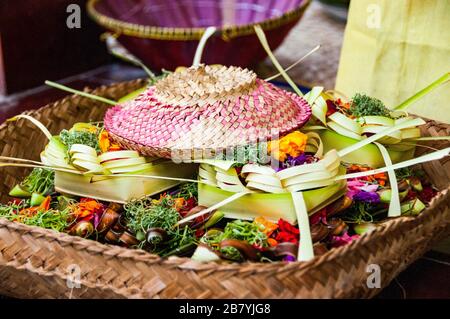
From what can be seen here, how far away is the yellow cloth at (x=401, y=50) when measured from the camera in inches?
43.6

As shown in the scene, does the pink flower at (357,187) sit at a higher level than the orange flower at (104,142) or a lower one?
lower

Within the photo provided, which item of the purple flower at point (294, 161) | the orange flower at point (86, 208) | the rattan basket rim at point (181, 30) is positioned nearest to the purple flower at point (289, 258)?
the purple flower at point (294, 161)

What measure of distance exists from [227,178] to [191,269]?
192 mm

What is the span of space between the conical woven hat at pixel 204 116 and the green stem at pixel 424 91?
193 millimetres

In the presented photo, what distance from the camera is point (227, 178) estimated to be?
0.88 metres

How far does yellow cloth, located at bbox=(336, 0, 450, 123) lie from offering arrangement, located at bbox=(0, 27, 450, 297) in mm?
92

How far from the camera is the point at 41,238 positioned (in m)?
0.80

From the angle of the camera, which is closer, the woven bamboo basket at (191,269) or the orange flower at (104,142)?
the woven bamboo basket at (191,269)

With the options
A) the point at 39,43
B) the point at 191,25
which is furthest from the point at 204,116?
the point at 191,25

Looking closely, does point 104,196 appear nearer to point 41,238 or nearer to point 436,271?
point 41,238

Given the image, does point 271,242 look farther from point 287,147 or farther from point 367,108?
point 367,108

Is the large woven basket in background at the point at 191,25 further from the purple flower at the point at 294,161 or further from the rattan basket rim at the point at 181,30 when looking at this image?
the purple flower at the point at 294,161

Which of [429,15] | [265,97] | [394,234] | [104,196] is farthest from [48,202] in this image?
[429,15]

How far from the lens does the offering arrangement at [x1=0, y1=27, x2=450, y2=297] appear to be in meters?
0.84
